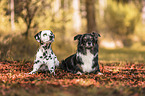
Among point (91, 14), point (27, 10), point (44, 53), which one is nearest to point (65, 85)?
point (44, 53)

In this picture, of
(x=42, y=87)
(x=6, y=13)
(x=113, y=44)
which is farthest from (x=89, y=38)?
(x=113, y=44)

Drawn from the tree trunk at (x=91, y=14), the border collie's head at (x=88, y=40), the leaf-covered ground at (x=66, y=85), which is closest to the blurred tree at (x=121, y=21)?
the tree trunk at (x=91, y=14)

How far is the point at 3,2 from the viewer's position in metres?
9.98

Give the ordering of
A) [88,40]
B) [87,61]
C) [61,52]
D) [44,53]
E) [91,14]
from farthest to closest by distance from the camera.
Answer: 1. [91,14]
2. [61,52]
3. [87,61]
4. [44,53]
5. [88,40]

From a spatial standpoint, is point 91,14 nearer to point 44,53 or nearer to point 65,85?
point 44,53

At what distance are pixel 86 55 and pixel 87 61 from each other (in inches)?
6.4

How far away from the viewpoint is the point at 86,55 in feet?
19.1

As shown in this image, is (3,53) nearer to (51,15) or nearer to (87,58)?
(87,58)

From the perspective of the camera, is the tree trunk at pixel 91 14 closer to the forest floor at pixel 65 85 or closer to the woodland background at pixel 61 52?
the woodland background at pixel 61 52

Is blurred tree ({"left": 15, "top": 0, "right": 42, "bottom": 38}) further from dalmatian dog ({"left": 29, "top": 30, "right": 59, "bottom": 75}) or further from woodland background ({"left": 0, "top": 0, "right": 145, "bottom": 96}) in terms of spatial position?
dalmatian dog ({"left": 29, "top": 30, "right": 59, "bottom": 75})

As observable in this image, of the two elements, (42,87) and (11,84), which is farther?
(11,84)

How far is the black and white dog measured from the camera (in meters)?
5.66

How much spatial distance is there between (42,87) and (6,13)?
24.1 feet

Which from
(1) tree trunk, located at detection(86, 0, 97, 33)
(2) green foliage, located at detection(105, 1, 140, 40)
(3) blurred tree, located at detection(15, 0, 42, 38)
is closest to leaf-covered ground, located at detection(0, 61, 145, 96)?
(3) blurred tree, located at detection(15, 0, 42, 38)
